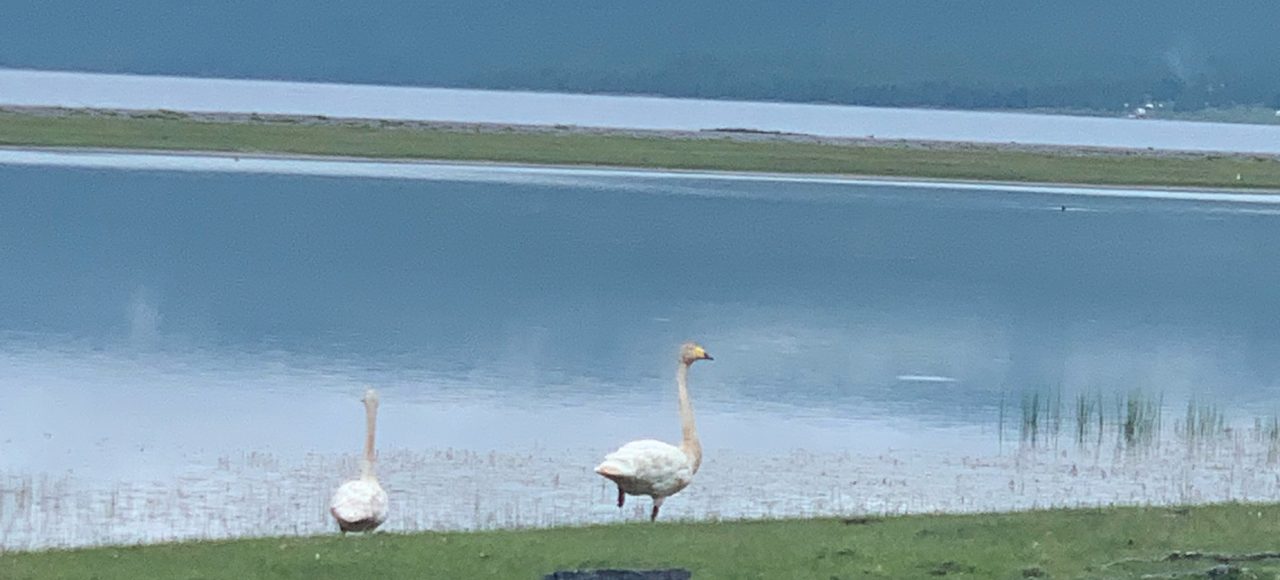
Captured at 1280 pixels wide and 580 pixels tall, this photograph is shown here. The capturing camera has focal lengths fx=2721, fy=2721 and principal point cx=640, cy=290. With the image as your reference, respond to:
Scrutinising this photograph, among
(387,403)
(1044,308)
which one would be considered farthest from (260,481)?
(1044,308)

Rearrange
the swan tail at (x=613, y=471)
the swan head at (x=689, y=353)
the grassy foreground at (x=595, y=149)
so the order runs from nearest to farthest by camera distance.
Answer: the swan tail at (x=613, y=471)
the swan head at (x=689, y=353)
the grassy foreground at (x=595, y=149)

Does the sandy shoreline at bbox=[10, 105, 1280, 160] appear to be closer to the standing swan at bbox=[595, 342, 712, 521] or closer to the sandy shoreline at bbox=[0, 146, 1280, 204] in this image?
the sandy shoreline at bbox=[0, 146, 1280, 204]

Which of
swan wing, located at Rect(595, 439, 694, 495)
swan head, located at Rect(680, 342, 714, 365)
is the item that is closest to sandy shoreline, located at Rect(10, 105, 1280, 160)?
swan head, located at Rect(680, 342, 714, 365)

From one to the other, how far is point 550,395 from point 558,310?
7704 millimetres

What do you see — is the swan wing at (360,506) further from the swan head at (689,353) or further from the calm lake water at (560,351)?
the swan head at (689,353)

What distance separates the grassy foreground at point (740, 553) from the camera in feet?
44.0

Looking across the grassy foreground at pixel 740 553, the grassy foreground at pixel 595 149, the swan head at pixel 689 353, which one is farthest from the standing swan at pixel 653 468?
the grassy foreground at pixel 595 149

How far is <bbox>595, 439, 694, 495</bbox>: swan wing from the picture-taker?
16.0m

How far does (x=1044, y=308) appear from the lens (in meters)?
35.4

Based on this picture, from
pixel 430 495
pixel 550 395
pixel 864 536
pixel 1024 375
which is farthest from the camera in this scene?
pixel 1024 375

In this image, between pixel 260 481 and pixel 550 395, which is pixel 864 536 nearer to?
pixel 260 481

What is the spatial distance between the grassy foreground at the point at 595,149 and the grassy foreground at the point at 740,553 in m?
50.1

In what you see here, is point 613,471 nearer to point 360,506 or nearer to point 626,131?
point 360,506

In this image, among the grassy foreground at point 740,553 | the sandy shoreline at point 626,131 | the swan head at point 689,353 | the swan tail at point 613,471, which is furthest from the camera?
the sandy shoreline at point 626,131
